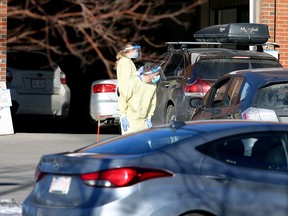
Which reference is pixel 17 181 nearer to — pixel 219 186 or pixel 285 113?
pixel 285 113

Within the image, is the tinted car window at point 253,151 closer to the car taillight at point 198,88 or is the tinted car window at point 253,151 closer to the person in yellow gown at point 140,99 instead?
the person in yellow gown at point 140,99

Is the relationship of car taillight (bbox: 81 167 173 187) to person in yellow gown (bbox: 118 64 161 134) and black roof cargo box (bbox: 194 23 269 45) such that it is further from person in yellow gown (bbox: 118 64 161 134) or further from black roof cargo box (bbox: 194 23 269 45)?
black roof cargo box (bbox: 194 23 269 45)

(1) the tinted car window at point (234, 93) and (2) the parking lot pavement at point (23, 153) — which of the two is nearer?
(1) the tinted car window at point (234, 93)

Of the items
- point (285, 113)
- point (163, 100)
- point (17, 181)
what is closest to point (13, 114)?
point (163, 100)

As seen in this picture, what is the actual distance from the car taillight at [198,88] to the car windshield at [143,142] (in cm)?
695

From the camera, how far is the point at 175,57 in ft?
55.5

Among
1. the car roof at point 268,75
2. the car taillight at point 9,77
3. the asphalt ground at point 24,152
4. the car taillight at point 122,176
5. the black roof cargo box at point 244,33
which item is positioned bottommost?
the asphalt ground at point 24,152

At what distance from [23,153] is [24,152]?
13 centimetres

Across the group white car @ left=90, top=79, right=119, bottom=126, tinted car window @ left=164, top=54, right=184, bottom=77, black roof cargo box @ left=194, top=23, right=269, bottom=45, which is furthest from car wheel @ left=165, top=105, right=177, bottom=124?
white car @ left=90, top=79, right=119, bottom=126

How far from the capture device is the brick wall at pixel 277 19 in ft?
63.6

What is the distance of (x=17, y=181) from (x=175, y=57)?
509cm

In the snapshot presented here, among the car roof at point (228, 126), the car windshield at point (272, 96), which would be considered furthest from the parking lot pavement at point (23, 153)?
the car roof at point (228, 126)

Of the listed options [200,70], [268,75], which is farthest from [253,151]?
[200,70]

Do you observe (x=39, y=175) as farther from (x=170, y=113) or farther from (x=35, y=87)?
(x=35, y=87)
